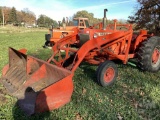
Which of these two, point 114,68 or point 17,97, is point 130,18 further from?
point 17,97

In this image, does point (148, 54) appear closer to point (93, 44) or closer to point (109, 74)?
point (109, 74)

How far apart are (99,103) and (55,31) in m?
9.02

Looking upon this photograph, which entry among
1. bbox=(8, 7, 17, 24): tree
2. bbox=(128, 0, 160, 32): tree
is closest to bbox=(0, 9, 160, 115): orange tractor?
bbox=(128, 0, 160, 32): tree

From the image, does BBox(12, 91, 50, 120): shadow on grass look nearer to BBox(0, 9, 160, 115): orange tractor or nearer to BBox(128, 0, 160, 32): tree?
BBox(0, 9, 160, 115): orange tractor

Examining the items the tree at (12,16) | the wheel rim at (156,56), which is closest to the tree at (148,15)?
the wheel rim at (156,56)

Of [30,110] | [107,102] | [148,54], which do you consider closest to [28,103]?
[30,110]

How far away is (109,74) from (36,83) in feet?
6.01

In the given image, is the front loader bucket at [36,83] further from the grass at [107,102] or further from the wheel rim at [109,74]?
the wheel rim at [109,74]

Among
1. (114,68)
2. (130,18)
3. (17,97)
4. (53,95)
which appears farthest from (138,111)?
(130,18)

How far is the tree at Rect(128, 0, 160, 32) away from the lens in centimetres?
1698

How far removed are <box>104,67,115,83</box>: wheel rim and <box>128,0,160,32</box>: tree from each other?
13219mm

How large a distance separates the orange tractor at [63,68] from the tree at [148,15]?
1166cm

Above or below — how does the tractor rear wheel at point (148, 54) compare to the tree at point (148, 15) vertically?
below

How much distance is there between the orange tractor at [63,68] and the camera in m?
3.67
